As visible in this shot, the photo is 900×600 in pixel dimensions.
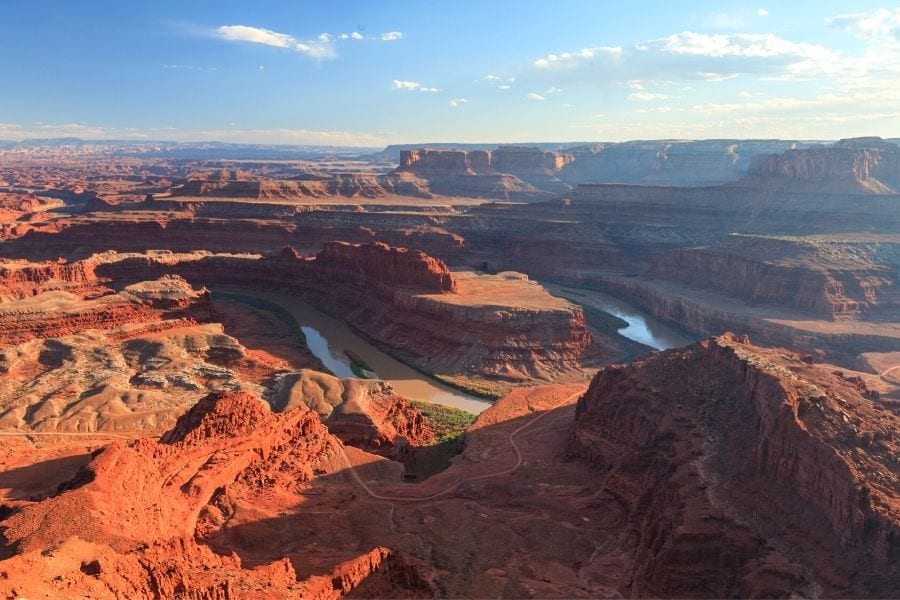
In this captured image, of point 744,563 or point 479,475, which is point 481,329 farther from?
point 744,563

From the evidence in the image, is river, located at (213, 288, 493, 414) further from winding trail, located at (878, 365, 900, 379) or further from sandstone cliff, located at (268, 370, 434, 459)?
winding trail, located at (878, 365, 900, 379)

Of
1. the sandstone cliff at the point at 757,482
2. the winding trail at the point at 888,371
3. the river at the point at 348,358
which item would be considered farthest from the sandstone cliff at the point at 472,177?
the sandstone cliff at the point at 757,482

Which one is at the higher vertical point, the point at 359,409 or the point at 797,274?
the point at 797,274

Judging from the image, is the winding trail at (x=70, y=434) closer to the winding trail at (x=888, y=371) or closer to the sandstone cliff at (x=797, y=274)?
the winding trail at (x=888, y=371)

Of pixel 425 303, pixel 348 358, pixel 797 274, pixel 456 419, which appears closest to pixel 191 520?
pixel 456 419

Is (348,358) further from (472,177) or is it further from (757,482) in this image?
(472,177)
